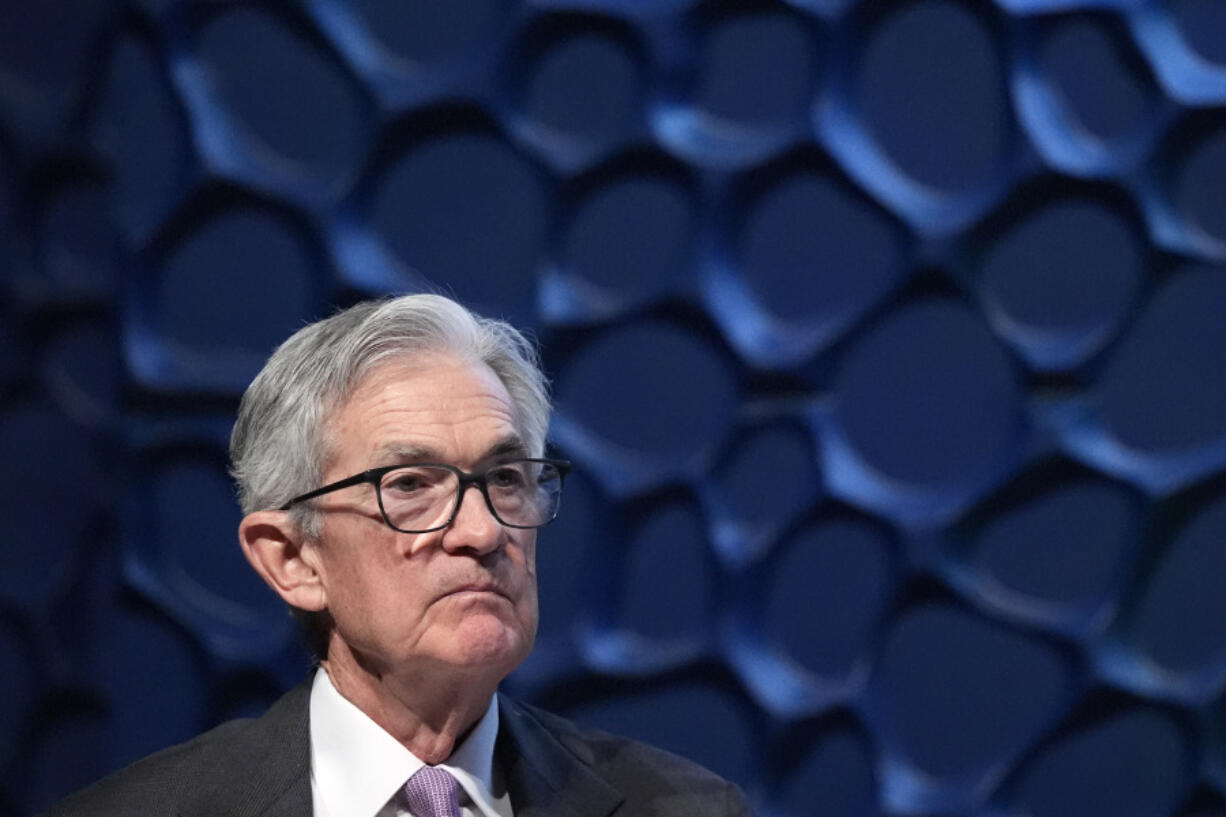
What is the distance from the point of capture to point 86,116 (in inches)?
62.4

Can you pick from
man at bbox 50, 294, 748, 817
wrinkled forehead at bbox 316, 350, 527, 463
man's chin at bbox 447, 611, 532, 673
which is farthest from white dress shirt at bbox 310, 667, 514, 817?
wrinkled forehead at bbox 316, 350, 527, 463

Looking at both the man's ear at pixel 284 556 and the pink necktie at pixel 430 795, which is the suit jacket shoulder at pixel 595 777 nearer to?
the pink necktie at pixel 430 795

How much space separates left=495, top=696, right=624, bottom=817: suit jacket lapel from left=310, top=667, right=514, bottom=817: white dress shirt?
0.07 ft

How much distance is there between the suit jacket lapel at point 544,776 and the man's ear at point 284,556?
0.22 metres

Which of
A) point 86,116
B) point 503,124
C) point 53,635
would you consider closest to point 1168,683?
point 503,124

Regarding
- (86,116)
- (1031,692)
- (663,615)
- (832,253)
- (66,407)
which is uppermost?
(86,116)

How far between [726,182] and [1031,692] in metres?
0.77

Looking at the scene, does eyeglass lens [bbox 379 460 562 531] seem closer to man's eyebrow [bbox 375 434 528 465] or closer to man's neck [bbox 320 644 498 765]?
man's eyebrow [bbox 375 434 528 465]

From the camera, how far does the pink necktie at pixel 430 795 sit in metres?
1.13

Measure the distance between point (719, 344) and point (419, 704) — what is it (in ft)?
2.21

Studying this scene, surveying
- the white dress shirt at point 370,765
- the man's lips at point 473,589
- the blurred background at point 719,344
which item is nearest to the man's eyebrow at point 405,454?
the man's lips at point 473,589

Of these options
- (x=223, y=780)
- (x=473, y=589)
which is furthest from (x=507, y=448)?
(x=223, y=780)

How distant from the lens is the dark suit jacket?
44.8 inches

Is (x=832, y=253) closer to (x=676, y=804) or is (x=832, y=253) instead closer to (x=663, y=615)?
(x=663, y=615)
